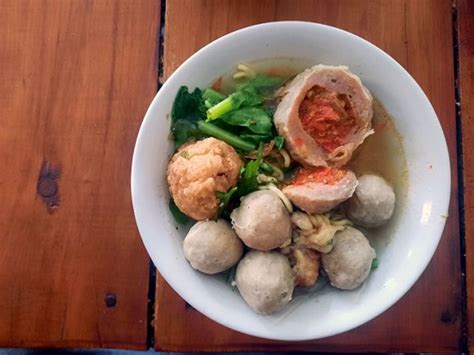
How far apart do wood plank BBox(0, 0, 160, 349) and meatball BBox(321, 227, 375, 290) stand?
386 mm

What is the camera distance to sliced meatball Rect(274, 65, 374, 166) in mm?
1163

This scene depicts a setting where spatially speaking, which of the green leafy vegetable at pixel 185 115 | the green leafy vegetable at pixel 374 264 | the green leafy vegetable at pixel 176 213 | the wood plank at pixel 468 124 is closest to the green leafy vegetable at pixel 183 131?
the green leafy vegetable at pixel 185 115

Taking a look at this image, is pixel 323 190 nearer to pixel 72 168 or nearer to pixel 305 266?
pixel 305 266

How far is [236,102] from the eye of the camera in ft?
3.90

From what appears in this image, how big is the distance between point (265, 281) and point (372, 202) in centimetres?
25

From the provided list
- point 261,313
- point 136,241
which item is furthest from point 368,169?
point 136,241

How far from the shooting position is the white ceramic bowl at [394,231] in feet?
3.71

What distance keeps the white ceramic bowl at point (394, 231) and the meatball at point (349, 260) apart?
0.04 m

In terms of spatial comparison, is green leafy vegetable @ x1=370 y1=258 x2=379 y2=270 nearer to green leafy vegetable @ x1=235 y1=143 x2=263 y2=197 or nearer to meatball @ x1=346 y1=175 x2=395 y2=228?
meatball @ x1=346 y1=175 x2=395 y2=228

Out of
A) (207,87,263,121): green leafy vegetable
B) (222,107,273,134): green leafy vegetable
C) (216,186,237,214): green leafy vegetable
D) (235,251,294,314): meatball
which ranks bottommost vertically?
(235,251,294,314): meatball

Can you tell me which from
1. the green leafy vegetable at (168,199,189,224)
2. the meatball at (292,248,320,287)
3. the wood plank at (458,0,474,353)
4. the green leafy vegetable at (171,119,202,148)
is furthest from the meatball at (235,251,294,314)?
the wood plank at (458,0,474,353)

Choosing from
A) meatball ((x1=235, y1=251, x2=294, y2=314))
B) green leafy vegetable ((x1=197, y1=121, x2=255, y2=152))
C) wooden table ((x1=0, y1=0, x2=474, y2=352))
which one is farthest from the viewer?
wooden table ((x1=0, y1=0, x2=474, y2=352))

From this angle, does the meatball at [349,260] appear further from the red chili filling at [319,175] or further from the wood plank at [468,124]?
the wood plank at [468,124]

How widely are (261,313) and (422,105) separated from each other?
1.55ft
